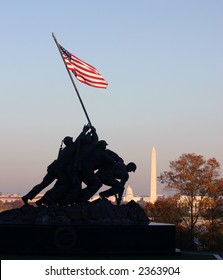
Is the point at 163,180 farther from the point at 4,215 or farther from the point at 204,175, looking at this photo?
the point at 4,215

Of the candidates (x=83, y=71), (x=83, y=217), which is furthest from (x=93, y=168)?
(x=83, y=71)

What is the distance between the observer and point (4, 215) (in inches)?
883

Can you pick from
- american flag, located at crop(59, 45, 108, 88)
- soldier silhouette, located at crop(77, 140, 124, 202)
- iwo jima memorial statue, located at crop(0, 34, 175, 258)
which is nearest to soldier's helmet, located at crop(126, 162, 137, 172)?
iwo jima memorial statue, located at crop(0, 34, 175, 258)

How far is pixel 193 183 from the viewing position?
40.3 metres

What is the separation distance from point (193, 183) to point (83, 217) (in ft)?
63.9

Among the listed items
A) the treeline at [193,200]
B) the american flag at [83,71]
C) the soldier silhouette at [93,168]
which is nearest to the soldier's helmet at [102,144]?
the soldier silhouette at [93,168]

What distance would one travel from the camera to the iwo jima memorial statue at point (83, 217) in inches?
819

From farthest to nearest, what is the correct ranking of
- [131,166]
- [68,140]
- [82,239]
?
[131,166] → [68,140] → [82,239]

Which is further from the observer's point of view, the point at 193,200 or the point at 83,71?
the point at 193,200

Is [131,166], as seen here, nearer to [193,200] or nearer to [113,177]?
[113,177]

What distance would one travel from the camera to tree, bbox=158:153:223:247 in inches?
1565

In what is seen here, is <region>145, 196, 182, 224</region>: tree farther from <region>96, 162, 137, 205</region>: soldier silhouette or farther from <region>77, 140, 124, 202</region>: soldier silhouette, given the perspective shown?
<region>77, 140, 124, 202</region>: soldier silhouette

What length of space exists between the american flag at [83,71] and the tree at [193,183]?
51.1ft

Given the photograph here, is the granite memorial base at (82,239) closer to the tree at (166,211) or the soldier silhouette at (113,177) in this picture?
the soldier silhouette at (113,177)
